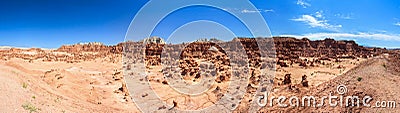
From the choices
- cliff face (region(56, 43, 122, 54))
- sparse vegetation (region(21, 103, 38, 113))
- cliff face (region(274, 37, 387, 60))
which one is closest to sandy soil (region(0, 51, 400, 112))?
sparse vegetation (region(21, 103, 38, 113))

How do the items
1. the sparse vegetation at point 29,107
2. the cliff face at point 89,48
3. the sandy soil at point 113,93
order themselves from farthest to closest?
the cliff face at point 89,48 < the sparse vegetation at point 29,107 < the sandy soil at point 113,93

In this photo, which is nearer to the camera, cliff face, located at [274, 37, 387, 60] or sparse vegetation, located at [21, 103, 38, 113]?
sparse vegetation, located at [21, 103, 38, 113]

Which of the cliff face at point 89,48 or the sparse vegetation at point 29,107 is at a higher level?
the cliff face at point 89,48

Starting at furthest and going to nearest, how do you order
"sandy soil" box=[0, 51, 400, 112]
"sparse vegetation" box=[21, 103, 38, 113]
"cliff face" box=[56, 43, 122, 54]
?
"cliff face" box=[56, 43, 122, 54]
"sparse vegetation" box=[21, 103, 38, 113]
"sandy soil" box=[0, 51, 400, 112]

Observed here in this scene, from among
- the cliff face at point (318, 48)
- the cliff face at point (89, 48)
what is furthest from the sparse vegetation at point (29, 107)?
the cliff face at point (89, 48)

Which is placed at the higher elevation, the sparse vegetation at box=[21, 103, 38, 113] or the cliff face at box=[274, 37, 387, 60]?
the cliff face at box=[274, 37, 387, 60]

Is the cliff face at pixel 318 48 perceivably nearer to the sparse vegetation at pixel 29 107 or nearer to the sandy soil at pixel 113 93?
the sandy soil at pixel 113 93

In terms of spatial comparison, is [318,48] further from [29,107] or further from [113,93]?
[29,107]

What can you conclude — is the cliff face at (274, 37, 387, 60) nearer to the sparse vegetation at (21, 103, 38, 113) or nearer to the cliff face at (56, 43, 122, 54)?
the cliff face at (56, 43, 122, 54)

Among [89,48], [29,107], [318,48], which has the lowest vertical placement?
[29,107]

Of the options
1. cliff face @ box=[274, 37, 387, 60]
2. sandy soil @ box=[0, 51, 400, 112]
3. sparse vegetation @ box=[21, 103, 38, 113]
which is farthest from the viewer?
cliff face @ box=[274, 37, 387, 60]

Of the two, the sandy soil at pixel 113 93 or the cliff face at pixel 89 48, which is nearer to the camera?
the sandy soil at pixel 113 93

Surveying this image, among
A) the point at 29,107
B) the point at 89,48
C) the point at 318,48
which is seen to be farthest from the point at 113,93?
the point at 89,48
